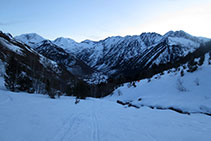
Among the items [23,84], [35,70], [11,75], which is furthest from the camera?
[35,70]

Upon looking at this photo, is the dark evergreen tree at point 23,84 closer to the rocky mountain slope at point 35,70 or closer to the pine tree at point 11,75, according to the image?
the pine tree at point 11,75

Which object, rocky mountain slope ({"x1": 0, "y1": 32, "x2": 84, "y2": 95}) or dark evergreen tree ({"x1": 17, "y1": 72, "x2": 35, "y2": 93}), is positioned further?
rocky mountain slope ({"x1": 0, "y1": 32, "x2": 84, "y2": 95})

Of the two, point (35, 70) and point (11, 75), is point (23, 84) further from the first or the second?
point (35, 70)

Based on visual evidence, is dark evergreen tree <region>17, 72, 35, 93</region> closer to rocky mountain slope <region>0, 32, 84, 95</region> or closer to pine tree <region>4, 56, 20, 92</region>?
pine tree <region>4, 56, 20, 92</region>

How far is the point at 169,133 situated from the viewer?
4445 mm

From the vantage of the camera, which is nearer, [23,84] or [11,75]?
[11,75]

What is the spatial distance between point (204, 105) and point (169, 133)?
6061 millimetres

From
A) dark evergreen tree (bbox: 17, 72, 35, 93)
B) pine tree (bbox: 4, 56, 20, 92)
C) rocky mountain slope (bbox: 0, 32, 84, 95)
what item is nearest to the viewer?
pine tree (bbox: 4, 56, 20, 92)

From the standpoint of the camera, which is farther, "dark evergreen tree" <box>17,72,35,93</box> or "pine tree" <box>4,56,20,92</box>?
"dark evergreen tree" <box>17,72,35,93</box>

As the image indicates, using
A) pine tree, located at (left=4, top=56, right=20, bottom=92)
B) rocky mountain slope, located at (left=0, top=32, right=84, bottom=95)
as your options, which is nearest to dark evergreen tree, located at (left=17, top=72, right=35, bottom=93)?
pine tree, located at (left=4, top=56, right=20, bottom=92)

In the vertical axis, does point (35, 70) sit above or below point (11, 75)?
above

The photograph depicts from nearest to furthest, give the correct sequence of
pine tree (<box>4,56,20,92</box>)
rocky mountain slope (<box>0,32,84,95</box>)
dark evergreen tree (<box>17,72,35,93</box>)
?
pine tree (<box>4,56,20,92</box>)
dark evergreen tree (<box>17,72,35,93</box>)
rocky mountain slope (<box>0,32,84,95</box>)

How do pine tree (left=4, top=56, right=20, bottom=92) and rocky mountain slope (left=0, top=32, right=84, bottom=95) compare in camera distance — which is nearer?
pine tree (left=4, top=56, right=20, bottom=92)

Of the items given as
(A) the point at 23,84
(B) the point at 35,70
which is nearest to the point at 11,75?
(A) the point at 23,84
